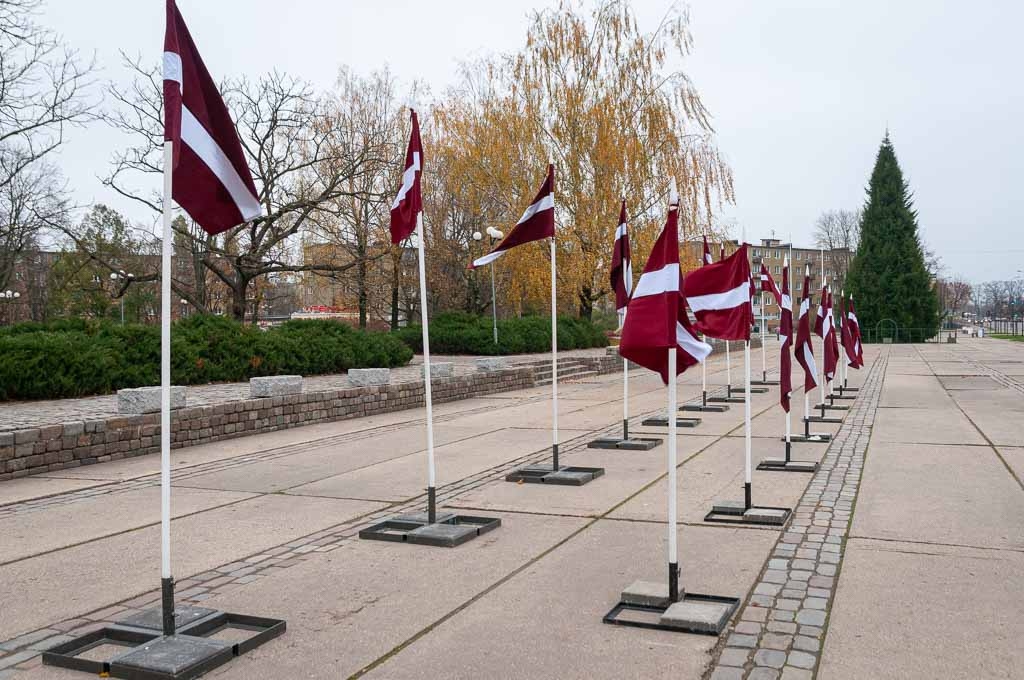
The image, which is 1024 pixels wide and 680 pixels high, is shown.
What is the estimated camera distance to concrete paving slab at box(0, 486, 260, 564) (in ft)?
24.1

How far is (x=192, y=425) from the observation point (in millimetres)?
13203

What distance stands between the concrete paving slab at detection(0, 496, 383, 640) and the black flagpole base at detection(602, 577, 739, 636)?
306 centimetres

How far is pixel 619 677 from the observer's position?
4387 millimetres

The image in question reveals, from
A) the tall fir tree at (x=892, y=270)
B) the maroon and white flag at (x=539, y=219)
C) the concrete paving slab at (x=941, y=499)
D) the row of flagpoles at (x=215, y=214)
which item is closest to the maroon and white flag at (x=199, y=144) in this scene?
the row of flagpoles at (x=215, y=214)

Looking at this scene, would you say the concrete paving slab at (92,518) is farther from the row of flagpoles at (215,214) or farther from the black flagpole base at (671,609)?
the black flagpole base at (671,609)

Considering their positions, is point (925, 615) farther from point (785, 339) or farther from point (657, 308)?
point (785, 339)

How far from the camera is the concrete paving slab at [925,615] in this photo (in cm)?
446

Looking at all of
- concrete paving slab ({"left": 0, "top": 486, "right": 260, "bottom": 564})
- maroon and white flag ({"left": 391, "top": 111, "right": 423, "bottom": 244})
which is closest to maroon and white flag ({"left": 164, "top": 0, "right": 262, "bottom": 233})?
maroon and white flag ({"left": 391, "top": 111, "right": 423, "bottom": 244})

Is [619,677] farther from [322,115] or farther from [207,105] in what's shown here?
[322,115]

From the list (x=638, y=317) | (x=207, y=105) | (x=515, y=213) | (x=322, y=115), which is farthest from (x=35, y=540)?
(x=322, y=115)

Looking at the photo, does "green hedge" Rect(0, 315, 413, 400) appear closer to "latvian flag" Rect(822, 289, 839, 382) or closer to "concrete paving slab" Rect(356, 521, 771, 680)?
"concrete paving slab" Rect(356, 521, 771, 680)

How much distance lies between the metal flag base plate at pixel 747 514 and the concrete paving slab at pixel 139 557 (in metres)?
3.12

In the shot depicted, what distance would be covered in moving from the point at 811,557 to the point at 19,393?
44.0ft

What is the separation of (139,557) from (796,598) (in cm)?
470
